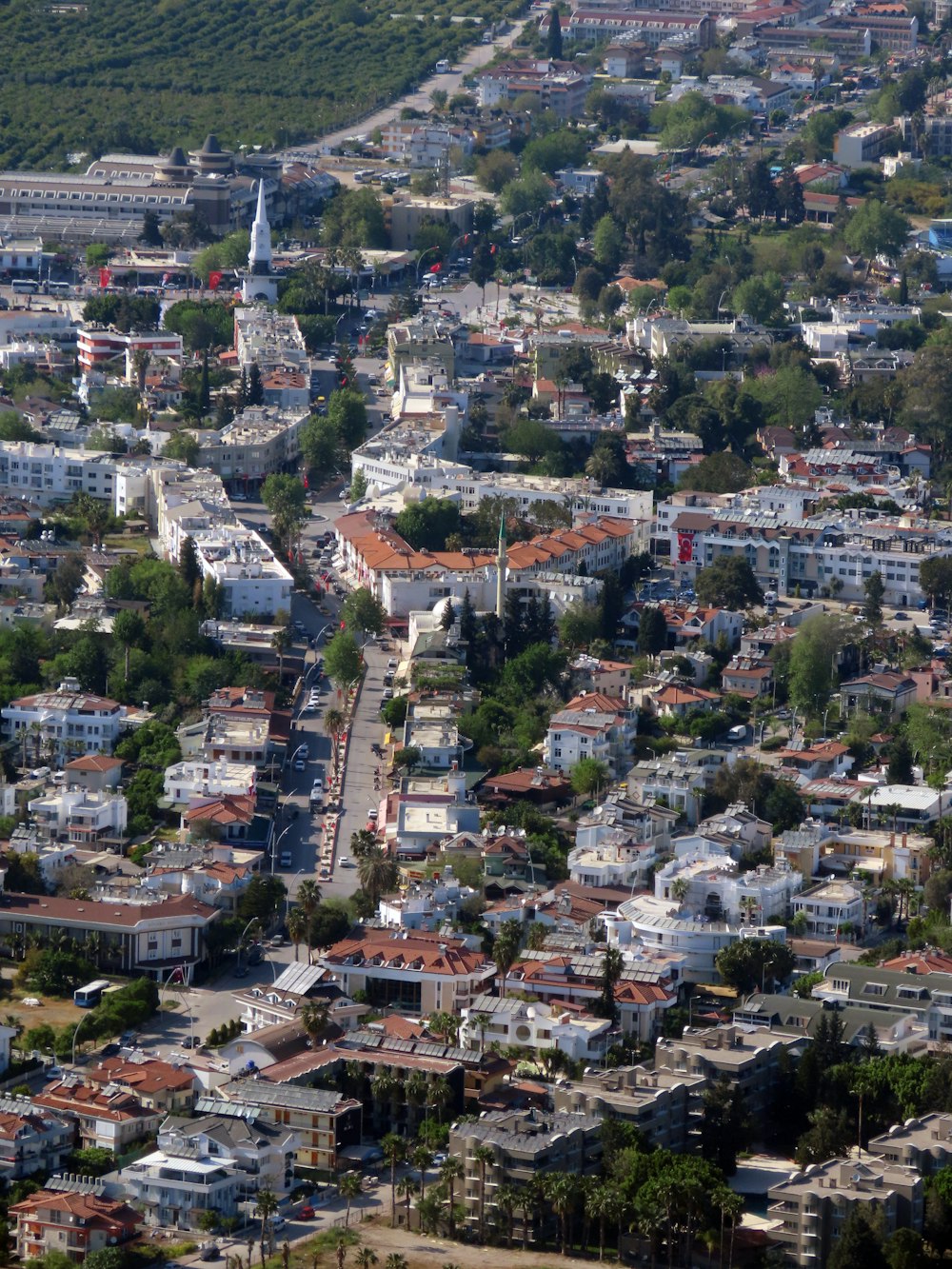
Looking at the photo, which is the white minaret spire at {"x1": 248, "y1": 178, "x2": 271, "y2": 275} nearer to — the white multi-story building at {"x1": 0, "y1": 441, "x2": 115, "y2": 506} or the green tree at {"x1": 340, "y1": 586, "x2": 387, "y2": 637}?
the white multi-story building at {"x1": 0, "y1": 441, "x2": 115, "y2": 506}

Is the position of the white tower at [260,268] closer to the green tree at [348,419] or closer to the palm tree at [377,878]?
the green tree at [348,419]

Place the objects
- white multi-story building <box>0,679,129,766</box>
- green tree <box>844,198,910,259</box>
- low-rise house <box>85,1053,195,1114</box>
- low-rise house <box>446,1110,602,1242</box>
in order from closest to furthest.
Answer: low-rise house <box>446,1110,602,1242</box> → low-rise house <box>85,1053,195,1114</box> → white multi-story building <box>0,679,129,766</box> → green tree <box>844,198,910,259</box>

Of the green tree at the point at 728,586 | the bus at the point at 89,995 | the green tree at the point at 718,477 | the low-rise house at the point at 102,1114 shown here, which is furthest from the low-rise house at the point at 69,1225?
the green tree at the point at 718,477

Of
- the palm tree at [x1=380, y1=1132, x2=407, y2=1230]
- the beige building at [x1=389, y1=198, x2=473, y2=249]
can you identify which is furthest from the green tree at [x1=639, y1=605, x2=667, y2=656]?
the beige building at [x1=389, y1=198, x2=473, y2=249]

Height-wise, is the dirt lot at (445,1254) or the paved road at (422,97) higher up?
the paved road at (422,97)

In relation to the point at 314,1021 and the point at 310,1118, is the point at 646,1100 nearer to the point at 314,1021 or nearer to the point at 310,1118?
the point at 310,1118

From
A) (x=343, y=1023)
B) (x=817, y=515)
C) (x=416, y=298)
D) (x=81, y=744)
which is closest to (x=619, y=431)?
(x=817, y=515)
